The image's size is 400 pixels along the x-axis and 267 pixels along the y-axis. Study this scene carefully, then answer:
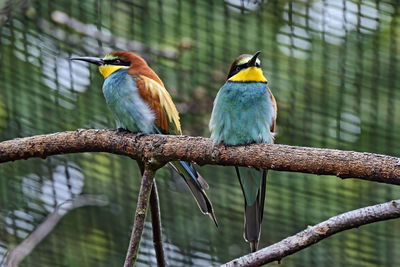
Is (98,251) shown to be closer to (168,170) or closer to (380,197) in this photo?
(168,170)

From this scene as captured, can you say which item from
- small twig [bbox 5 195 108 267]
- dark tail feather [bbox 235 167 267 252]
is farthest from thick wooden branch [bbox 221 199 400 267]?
small twig [bbox 5 195 108 267]

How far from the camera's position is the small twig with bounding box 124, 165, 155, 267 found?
141 centimetres

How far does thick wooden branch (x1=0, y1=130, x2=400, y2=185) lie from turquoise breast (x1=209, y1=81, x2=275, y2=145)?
0.31 metres

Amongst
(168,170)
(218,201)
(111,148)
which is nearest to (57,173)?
(168,170)

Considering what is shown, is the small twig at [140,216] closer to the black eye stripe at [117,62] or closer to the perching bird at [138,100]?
the perching bird at [138,100]

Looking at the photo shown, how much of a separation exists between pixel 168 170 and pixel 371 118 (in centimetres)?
85

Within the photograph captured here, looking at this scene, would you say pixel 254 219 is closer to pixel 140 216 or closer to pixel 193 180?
pixel 193 180

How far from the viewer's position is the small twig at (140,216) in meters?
1.41

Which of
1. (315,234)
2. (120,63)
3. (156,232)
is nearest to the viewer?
(315,234)

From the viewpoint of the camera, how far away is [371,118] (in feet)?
8.95

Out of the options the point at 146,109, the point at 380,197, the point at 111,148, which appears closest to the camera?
the point at 111,148

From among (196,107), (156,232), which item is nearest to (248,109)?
(156,232)

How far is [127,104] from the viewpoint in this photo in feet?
7.11

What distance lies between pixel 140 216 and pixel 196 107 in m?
1.48
